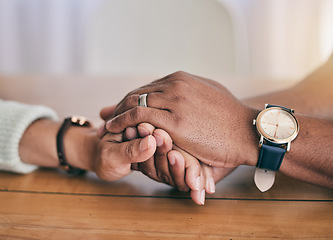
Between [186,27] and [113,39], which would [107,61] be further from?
[186,27]

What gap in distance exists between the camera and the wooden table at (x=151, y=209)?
0.40 metres

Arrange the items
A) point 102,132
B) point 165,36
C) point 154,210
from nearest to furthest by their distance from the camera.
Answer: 1. point 154,210
2. point 102,132
3. point 165,36

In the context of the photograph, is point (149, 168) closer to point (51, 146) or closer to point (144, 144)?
point (144, 144)

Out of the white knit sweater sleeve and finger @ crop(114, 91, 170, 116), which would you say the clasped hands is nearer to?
finger @ crop(114, 91, 170, 116)

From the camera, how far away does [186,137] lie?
19.5 inches

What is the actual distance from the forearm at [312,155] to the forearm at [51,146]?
0.31m

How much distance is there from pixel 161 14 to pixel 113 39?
0.74ft

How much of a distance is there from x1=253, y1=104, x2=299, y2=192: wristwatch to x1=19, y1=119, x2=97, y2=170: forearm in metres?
0.27

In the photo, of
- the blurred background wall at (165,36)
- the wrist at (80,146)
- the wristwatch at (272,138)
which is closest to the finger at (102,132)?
the wrist at (80,146)

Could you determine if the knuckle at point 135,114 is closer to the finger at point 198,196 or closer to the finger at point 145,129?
the finger at point 145,129

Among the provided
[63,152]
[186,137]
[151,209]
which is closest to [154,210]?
[151,209]

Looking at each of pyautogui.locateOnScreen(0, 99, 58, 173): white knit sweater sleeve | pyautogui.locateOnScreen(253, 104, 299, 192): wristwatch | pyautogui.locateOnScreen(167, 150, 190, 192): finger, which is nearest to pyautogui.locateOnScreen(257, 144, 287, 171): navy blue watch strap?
pyautogui.locateOnScreen(253, 104, 299, 192): wristwatch

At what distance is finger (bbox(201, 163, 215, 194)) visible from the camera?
48cm

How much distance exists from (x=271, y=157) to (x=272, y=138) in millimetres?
28
